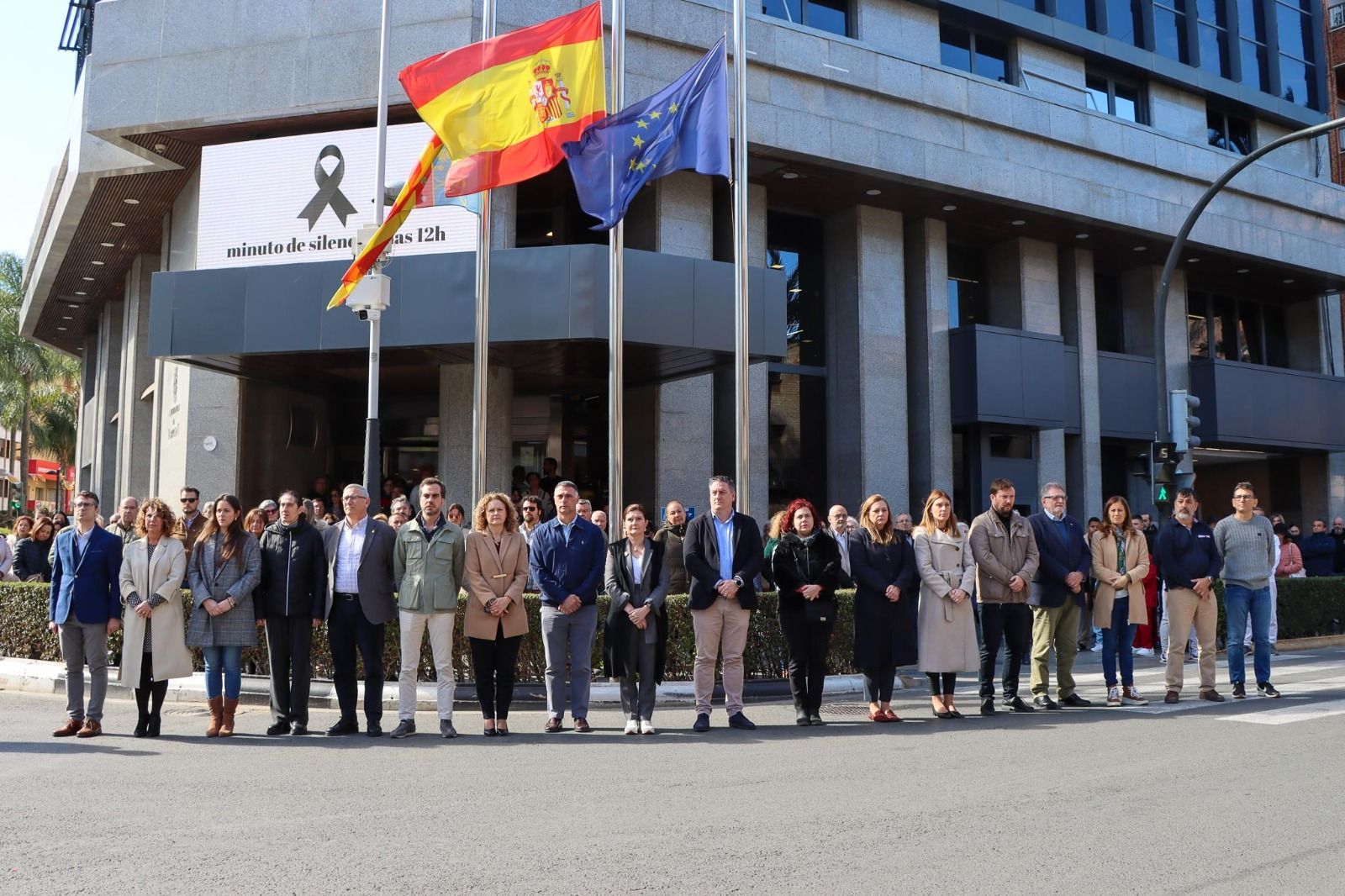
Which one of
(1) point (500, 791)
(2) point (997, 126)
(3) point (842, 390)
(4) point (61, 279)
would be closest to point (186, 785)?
(1) point (500, 791)

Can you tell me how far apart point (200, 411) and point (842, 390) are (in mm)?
12152

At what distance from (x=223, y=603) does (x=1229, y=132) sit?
2816 centimetres

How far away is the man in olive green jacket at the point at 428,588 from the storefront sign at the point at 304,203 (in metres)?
9.27

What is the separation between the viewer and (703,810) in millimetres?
6211

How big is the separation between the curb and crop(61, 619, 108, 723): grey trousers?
119cm

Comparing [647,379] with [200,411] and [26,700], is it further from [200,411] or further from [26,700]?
[26,700]

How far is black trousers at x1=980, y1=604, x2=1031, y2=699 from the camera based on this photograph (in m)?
10.4

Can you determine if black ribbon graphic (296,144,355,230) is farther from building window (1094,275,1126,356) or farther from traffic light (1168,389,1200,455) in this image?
building window (1094,275,1126,356)

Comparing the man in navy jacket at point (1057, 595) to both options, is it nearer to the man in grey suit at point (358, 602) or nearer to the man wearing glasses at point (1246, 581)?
the man wearing glasses at point (1246, 581)

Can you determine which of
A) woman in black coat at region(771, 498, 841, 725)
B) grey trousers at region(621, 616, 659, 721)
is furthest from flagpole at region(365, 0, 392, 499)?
woman in black coat at region(771, 498, 841, 725)

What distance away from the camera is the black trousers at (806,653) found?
9812 millimetres

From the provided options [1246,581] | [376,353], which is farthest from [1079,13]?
[376,353]

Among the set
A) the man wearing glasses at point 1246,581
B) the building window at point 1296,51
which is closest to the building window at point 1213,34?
the building window at point 1296,51

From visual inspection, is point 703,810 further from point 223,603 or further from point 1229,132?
point 1229,132
